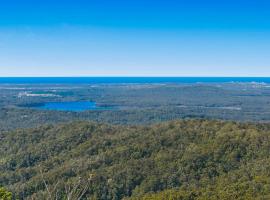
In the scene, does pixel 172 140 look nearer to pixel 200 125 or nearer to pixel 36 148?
pixel 200 125

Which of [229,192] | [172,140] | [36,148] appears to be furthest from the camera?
[36,148]

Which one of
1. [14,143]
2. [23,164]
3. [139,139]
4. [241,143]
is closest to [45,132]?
[14,143]

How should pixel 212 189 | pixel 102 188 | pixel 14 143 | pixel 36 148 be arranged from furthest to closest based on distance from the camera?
pixel 14 143
pixel 36 148
pixel 102 188
pixel 212 189

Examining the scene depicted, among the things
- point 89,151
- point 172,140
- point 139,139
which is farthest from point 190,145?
point 89,151

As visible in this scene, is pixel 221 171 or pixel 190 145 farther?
pixel 190 145

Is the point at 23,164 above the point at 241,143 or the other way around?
the other way around

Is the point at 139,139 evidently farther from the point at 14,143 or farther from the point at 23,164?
the point at 14,143
